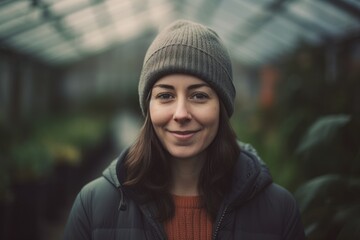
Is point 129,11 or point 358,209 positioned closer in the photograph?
point 358,209

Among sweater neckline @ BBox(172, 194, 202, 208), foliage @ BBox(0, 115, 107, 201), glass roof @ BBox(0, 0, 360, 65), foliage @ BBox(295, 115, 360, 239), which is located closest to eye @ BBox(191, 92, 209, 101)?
sweater neckline @ BBox(172, 194, 202, 208)

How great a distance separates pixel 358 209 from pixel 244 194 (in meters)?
0.88

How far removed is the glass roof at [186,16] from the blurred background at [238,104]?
34 millimetres

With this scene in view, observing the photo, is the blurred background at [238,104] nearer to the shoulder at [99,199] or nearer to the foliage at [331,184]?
the foliage at [331,184]

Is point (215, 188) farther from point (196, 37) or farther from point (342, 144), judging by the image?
point (342, 144)

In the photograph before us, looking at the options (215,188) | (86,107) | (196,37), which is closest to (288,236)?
(215,188)

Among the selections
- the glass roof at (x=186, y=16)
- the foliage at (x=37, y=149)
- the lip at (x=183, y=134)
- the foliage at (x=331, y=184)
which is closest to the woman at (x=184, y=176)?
the lip at (x=183, y=134)

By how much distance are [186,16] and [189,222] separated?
403 inches

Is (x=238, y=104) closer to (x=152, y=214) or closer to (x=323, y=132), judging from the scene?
(x=323, y=132)

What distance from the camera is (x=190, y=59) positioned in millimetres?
1566

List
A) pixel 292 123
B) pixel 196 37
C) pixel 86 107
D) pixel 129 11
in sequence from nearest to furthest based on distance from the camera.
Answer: pixel 196 37 → pixel 292 123 → pixel 129 11 → pixel 86 107

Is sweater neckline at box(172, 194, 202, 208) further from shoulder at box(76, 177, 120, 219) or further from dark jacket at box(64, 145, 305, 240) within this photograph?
shoulder at box(76, 177, 120, 219)

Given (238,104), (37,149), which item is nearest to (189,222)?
(37,149)

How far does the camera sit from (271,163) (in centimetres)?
464
